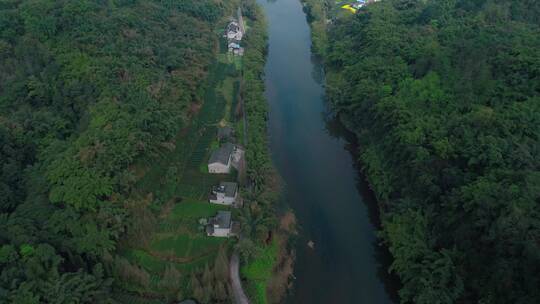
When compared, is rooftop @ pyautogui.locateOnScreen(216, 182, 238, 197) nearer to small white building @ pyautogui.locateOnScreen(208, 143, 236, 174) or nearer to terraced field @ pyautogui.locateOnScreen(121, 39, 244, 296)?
terraced field @ pyautogui.locateOnScreen(121, 39, 244, 296)

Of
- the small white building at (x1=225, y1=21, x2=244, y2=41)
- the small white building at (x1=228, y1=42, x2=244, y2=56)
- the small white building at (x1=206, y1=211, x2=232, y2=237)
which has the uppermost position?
the small white building at (x1=225, y1=21, x2=244, y2=41)

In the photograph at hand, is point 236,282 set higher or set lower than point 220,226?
lower

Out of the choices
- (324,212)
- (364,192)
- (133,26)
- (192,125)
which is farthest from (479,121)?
(133,26)

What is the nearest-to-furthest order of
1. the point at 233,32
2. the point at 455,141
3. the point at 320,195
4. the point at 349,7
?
the point at 455,141 → the point at 320,195 → the point at 233,32 → the point at 349,7

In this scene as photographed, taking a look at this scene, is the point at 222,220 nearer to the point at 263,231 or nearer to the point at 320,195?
the point at 263,231

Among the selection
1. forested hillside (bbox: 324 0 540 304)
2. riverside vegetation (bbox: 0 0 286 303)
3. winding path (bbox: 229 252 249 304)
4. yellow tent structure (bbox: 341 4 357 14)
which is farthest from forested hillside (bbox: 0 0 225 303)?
yellow tent structure (bbox: 341 4 357 14)

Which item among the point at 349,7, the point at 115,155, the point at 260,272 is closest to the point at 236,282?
the point at 260,272
